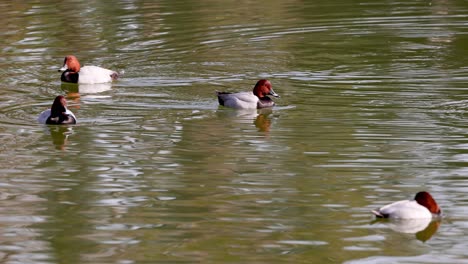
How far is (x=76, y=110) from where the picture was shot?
738 inches

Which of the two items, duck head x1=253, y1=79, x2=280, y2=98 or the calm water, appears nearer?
the calm water

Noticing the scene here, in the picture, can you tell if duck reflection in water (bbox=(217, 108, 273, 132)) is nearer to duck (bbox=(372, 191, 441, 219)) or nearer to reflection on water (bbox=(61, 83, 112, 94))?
reflection on water (bbox=(61, 83, 112, 94))

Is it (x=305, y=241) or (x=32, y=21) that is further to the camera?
(x=32, y=21)

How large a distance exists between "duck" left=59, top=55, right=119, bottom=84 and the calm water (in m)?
0.17

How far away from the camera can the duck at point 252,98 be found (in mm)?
18562

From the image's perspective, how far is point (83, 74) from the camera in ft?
69.2

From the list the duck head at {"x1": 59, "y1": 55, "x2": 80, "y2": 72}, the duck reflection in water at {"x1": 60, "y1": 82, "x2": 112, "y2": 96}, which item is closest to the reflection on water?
the duck reflection in water at {"x1": 60, "y1": 82, "x2": 112, "y2": 96}

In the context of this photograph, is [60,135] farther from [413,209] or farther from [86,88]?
[413,209]

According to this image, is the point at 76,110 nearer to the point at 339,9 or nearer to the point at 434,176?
the point at 434,176

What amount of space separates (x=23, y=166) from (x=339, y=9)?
1491 cm

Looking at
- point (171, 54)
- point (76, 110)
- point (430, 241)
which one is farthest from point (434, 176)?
point (171, 54)

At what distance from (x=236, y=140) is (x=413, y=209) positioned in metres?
4.49

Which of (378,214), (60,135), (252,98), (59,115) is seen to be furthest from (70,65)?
(378,214)

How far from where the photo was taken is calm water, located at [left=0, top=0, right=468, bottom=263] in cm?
1160
